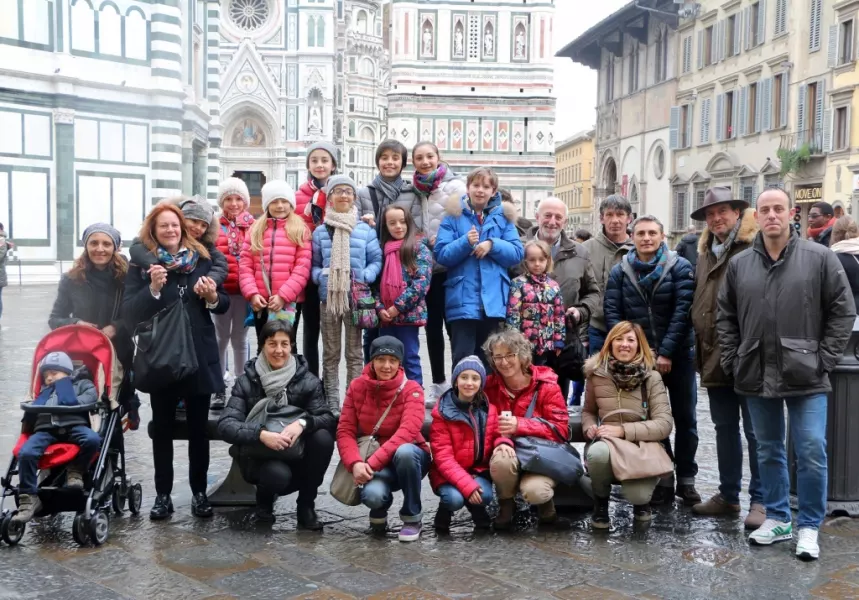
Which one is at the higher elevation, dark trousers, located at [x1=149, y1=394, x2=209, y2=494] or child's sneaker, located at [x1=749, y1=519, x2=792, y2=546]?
dark trousers, located at [x1=149, y1=394, x2=209, y2=494]

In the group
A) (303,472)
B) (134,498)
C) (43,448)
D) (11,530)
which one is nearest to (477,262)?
(303,472)

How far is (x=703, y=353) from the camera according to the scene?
5.67m

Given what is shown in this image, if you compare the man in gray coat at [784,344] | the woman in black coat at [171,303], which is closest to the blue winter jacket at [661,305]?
the man in gray coat at [784,344]

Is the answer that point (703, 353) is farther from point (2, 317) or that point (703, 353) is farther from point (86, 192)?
point (86, 192)

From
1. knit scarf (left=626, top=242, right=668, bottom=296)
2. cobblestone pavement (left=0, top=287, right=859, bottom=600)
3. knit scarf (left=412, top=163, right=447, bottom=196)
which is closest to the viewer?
cobblestone pavement (left=0, top=287, right=859, bottom=600)

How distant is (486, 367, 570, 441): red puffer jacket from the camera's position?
18.3 ft

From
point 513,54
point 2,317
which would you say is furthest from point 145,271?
point 513,54

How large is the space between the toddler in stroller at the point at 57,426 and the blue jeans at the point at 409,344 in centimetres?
203

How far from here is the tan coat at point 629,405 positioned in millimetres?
5484

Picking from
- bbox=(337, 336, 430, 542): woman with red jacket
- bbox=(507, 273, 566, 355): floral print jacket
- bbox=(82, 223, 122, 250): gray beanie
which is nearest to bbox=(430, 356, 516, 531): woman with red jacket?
bbox=(337, 336, 430, 542): woman with red jacket

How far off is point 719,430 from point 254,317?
3.19 m

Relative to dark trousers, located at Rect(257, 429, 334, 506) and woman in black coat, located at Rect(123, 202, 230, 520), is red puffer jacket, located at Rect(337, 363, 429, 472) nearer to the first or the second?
dark trousers, located at Rect(257, 429, 334, 506)

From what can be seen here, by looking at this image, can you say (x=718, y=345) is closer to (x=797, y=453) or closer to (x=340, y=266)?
(x=797, y=453)

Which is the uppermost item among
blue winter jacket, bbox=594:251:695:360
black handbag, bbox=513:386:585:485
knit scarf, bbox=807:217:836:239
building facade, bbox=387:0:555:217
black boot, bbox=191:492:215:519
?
building facade, bbox=387:0:555:217
